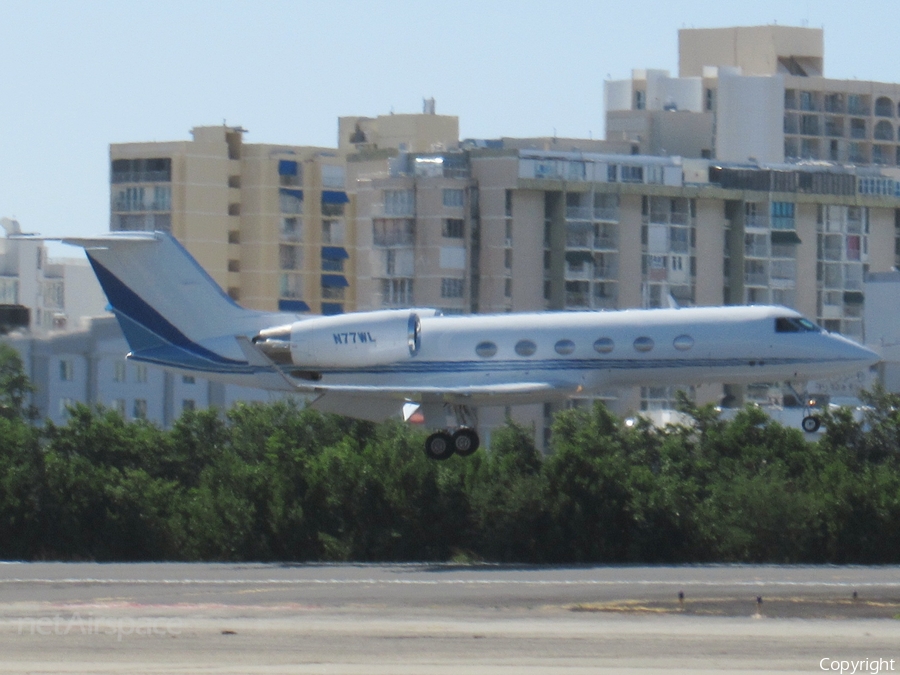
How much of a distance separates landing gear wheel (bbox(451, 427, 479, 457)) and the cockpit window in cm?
639

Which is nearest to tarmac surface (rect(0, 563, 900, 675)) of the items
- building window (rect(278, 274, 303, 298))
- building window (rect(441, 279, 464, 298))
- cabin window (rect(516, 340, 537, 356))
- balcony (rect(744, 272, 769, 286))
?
cabin window (rect(516, 340, 537, 356))

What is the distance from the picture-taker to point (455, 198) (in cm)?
9375

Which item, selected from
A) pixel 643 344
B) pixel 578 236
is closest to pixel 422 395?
pixel 643 344

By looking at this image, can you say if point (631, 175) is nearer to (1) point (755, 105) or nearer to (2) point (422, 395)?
(1) point (755, 105)

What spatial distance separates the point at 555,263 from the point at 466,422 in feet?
198

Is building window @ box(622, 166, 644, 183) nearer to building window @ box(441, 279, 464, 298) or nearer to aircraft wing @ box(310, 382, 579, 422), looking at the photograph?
building window @ box(441, 279, 464, 298)

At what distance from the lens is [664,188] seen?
99.2 m

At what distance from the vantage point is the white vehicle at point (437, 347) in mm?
34281

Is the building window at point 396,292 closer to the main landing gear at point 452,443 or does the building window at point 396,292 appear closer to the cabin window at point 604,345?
the main landing gear at point 452,443

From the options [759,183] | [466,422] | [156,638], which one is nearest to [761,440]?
[466,422]

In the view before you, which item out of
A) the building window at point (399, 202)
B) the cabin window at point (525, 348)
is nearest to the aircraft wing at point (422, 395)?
the cabin window at point (525, 348)

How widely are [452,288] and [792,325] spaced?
60.0 m

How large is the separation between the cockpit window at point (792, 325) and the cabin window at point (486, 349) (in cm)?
563

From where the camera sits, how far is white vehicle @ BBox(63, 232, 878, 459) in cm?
3428
